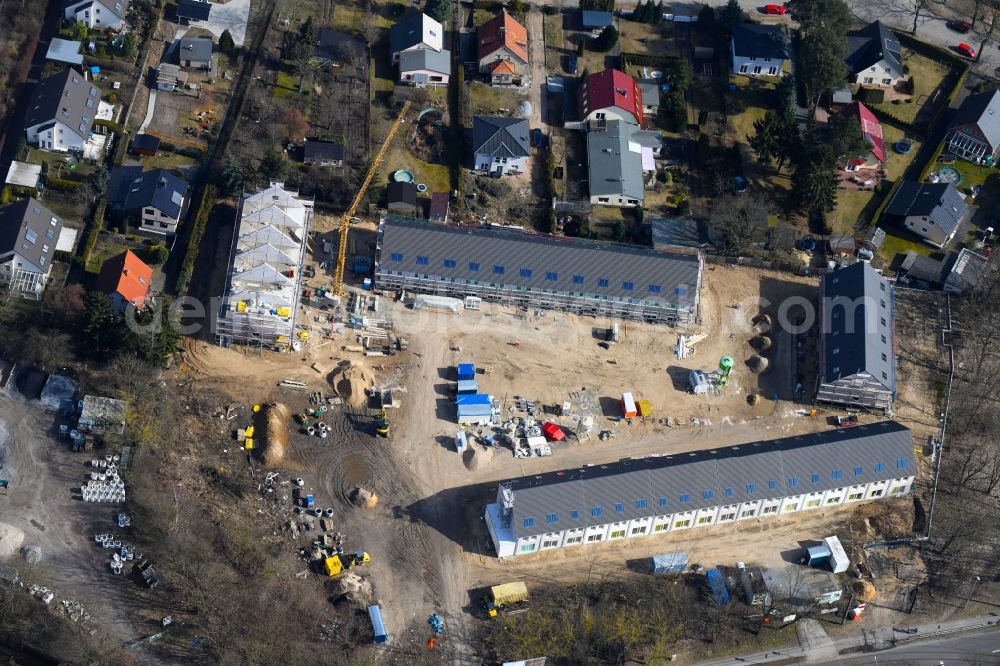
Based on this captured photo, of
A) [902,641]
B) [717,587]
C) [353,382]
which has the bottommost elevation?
[902,641]

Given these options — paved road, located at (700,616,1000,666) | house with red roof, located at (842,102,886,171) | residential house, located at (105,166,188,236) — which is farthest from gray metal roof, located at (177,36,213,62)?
paved road, located at (700,616,1000,666)

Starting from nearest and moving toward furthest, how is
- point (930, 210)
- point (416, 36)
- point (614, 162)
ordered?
point (930, 210) < point (614, 162) < point (416, 36)

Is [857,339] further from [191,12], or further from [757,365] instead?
[191,12]

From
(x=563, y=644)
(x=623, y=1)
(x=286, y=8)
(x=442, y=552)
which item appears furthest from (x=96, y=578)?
(x=623, y=1)

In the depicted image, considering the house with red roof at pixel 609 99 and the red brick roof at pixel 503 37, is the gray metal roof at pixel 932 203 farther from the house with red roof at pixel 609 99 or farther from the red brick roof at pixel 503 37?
the red brick roof at pixel 503 37

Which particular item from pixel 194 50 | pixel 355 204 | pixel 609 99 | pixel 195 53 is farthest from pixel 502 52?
pixel 194 50

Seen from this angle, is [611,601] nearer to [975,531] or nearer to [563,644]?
[563,644]
